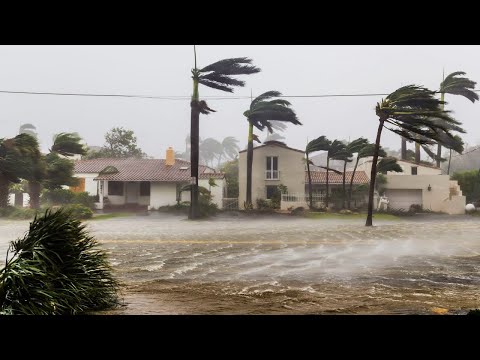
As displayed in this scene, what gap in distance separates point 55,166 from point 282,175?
330 centimetres

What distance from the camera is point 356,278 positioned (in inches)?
A: 194

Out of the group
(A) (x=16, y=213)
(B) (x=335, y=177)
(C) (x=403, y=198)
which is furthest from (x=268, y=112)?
(A) (x=16, y=213)

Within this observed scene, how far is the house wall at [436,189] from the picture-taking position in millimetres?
6270

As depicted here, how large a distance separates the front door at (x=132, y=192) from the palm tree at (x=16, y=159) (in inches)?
51.9

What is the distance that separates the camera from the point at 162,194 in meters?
6.39

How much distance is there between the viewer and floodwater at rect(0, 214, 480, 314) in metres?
4.05

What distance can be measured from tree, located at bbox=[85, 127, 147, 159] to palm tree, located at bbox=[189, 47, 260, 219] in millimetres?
851

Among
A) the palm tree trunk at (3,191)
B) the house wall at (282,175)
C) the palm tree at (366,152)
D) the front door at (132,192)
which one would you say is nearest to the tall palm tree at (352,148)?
the palm tree at (366,152)

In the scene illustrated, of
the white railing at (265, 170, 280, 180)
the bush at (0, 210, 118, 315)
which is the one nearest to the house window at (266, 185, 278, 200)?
the white railing at (265, 170, 280, 180)

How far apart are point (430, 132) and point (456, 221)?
1.49 m

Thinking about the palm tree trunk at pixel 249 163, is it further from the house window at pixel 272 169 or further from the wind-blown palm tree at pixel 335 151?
the wind-blown palm tree at pixel 335 151

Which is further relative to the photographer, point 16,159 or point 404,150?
point 404,150

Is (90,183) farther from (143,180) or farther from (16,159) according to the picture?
(16,159)
